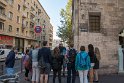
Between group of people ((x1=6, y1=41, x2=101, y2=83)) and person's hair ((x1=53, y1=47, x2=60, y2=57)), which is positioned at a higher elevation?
person's hair ((x1=53, y1=47, x2=60, y2=57))

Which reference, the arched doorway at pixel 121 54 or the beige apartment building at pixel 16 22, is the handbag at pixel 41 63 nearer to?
the arched doorway at pixel 121 54

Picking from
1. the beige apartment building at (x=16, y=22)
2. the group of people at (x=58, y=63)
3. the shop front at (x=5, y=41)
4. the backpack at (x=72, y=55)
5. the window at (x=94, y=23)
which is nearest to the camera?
the group of people at (x=58, y=63)

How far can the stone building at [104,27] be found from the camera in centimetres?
1820

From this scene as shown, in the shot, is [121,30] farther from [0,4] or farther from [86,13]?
[0,4]

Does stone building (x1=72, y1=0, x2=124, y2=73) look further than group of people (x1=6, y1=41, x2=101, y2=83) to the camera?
Yes

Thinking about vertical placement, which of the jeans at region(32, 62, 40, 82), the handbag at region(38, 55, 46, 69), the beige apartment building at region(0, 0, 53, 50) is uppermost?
the beige apartment building at region(0, 0, 53, 50)

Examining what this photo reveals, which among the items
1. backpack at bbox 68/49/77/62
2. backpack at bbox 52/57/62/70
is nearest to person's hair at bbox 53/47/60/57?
backpack at bbox 52/57/62/70

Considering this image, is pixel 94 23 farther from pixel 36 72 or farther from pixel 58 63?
pixel 36 72

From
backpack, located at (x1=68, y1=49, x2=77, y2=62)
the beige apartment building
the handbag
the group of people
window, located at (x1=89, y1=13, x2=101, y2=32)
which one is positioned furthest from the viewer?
the beige apartment building

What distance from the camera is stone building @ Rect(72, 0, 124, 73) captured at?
18.2 metres

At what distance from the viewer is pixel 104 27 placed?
18375 millimetres

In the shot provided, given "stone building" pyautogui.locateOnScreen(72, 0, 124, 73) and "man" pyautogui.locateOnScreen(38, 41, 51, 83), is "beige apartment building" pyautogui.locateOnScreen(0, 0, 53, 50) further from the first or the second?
"man" pyautogui.locateOnScreen(38, 41, 51, 83)

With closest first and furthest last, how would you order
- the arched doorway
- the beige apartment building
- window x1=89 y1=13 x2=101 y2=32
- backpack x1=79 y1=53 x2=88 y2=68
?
1. backpack x1=79 y1=53 x2=88 y2=68
2. the arched doorway
3. window x1=89 y1=13 x2=101 y2=32
4. the beige apartment building

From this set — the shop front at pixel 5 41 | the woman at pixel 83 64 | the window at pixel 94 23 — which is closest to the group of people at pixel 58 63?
the woman at pixel 83 64
